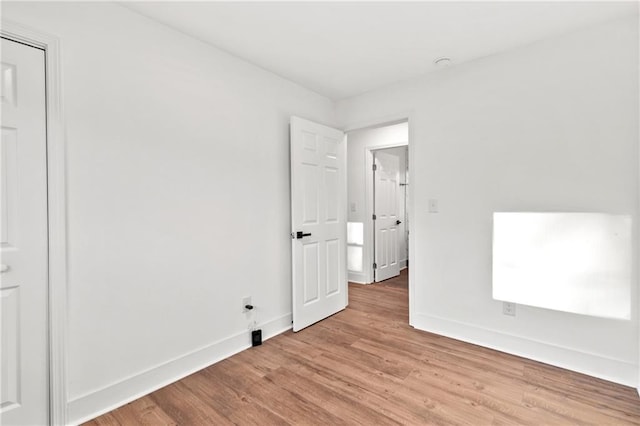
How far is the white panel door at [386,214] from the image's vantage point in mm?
4781

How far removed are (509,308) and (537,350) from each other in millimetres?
350

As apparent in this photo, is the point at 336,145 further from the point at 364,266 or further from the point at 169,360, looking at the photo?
the point at 169,360

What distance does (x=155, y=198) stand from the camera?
6.73 feet

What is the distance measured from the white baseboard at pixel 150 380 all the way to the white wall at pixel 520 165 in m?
1.81

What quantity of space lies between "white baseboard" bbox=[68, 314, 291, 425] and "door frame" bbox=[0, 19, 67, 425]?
0.30ft

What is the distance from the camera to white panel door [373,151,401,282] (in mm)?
4781

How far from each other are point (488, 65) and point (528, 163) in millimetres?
917

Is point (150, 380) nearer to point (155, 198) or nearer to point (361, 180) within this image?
point (155, 198)

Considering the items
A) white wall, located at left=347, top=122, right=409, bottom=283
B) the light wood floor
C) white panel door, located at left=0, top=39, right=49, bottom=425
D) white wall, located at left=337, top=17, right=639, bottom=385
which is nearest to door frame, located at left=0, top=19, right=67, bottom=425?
white panel door, located at left=0, top=39, right=49, bottom=425

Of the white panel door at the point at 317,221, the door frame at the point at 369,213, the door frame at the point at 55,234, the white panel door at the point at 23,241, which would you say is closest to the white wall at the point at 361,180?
the door frame at the point at 369,213

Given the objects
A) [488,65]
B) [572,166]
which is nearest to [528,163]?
[572,166]

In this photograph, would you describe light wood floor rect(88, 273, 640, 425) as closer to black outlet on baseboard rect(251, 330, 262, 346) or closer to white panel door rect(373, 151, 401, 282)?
black outlet on baseboard rect(251, 330, 262, 346)

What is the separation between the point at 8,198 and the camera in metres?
1.54

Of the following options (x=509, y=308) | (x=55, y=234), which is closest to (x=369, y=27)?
(x=55, y=234)
